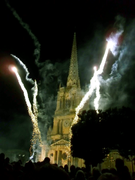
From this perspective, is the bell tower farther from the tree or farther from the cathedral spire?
the tree

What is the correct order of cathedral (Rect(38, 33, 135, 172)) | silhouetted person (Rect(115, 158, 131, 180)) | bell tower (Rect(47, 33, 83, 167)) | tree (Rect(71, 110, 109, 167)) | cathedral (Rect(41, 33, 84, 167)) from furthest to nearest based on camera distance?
bell tower (Rect(47, 33, 83, 167)), cathedral (Rect(41, 33, 84, 167)), cathedral (Rect(38, 33, 135, 172)), tree (Rect(71, 110, 109, 167)), silhouetted person (Rect(115, 158, 131, 180))

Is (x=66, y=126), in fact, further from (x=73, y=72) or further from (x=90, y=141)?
(x=90, y=141)

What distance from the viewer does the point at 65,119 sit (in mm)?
69062

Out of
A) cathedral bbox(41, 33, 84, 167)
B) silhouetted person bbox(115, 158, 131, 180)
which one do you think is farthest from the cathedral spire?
silhouetted person bbox(115, 158, 131, 180)

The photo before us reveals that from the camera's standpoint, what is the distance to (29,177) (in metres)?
6.77

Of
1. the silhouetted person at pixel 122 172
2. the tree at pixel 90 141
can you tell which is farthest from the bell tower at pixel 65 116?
the silhouetted person at pixel 122 172

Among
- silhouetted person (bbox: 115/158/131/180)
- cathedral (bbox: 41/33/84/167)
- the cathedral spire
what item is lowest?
silhouetted person (bbox: 115/158/131/180)

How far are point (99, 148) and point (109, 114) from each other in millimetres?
6895

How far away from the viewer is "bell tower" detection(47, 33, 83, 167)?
196ft

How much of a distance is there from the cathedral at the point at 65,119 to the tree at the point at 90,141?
2688 centimetres

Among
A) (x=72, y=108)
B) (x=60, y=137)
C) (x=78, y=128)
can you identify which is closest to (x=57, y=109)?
(x=72, y=108)

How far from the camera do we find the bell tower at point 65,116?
5968cm

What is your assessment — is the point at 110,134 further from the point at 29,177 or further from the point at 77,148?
the point at 29,177

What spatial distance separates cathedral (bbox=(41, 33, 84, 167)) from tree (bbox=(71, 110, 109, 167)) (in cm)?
2688
